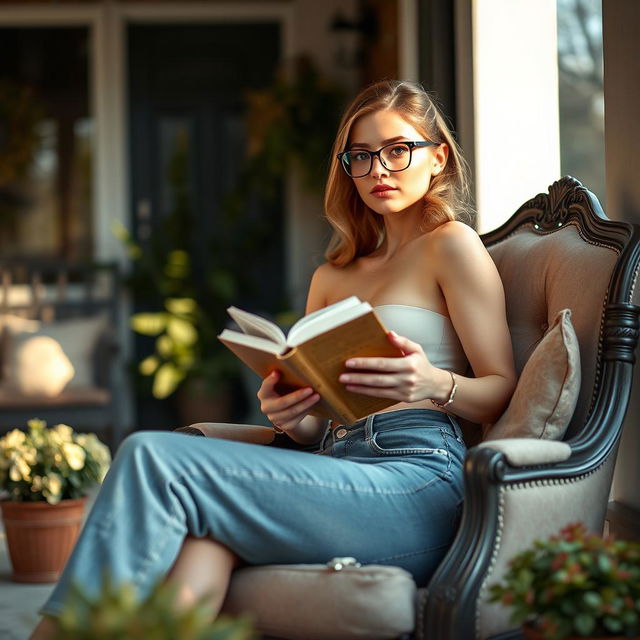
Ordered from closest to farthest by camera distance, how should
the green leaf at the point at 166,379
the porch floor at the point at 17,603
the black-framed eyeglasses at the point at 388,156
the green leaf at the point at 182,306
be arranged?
the black-framed eyeglasses at the point at 388,156
the porch floor at the point at 17,603
the green leaf at the point at 166,379
the green leaf at the point at 182,306

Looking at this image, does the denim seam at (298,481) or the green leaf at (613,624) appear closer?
the green leaf at (613,624)

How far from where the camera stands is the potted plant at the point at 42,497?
9.62ft

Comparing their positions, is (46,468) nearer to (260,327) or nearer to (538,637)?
(260,327)

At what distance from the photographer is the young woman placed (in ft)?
4.90

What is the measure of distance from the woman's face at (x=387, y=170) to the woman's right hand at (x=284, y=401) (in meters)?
0.46

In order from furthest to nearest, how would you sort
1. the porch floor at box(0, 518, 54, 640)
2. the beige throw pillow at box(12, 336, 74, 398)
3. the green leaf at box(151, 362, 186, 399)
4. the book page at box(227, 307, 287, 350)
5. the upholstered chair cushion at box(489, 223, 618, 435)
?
1. the green leaf at box(151, 362, 186, 399)
2. the beige throw pillow at box(12, 336, 74, 398)
3. the porch floor at box(0, 518, 54, 640)
4. the upholstered chair cushion at box(489, 223, 618, 435)
5. the book page at box(227, 307, 287, 350)

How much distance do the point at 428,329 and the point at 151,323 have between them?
13.7ft

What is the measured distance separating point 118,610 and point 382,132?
48.7 inches

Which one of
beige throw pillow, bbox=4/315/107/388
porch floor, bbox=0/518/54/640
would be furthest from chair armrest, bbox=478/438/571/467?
beige throw pillow, bbox=4/315/107/388

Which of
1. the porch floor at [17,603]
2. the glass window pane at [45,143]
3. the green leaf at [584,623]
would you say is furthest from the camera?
the glass window pane at [45,143]

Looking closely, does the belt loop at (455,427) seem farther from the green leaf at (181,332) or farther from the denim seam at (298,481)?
the green leaf at (181,332)

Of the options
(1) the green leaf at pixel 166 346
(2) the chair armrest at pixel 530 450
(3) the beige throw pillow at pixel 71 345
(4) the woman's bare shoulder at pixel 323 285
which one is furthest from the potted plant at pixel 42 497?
(1) the green leaf at pixel 166 346

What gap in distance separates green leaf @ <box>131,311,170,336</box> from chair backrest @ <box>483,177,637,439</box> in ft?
12.3

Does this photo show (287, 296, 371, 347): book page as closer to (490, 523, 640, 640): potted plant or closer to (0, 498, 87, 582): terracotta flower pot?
(490, 523, 640, 640): potted plant
